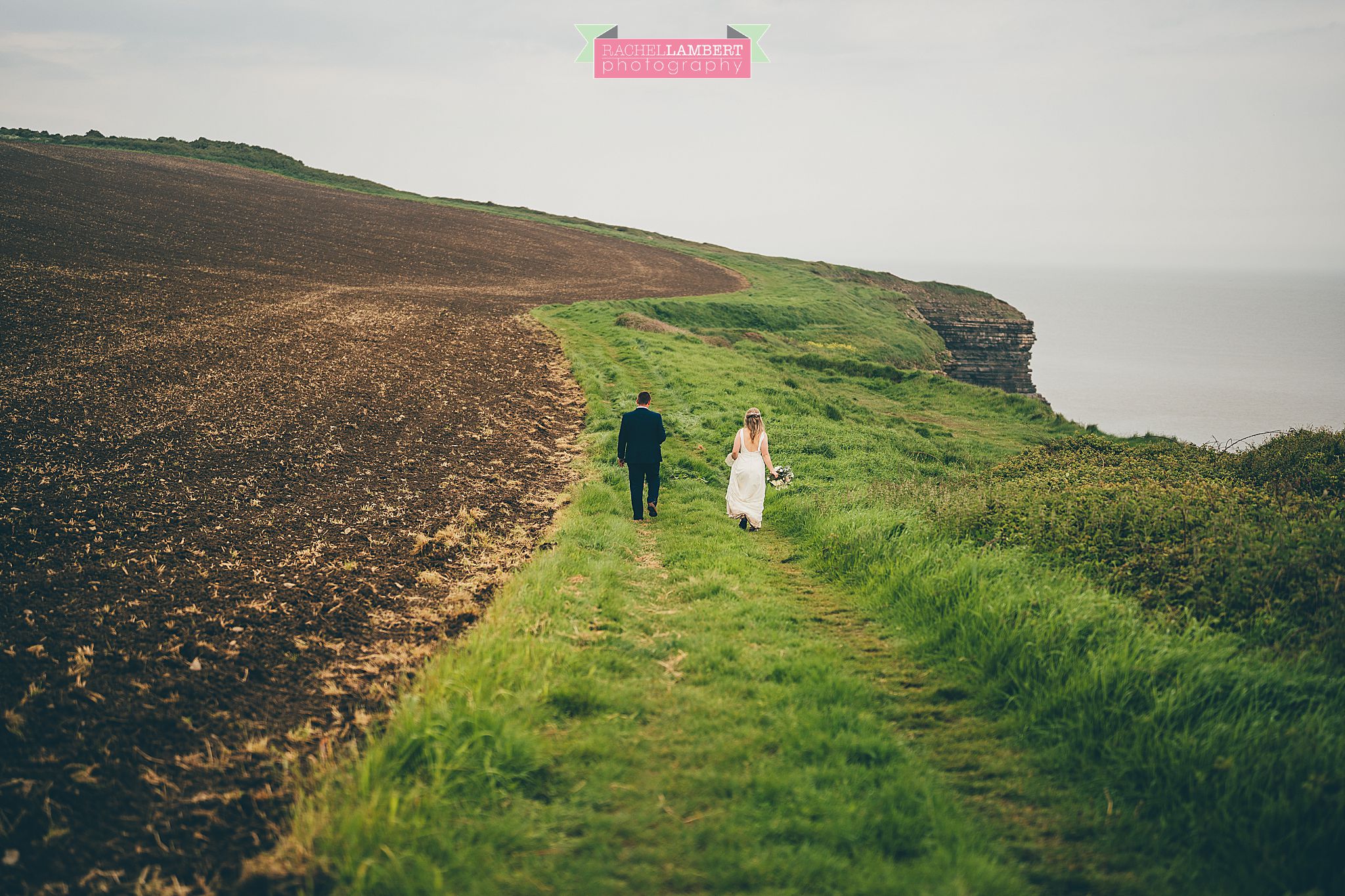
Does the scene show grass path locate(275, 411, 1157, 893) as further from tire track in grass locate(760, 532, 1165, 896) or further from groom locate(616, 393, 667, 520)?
groom locate(616, 393, 667, 520)

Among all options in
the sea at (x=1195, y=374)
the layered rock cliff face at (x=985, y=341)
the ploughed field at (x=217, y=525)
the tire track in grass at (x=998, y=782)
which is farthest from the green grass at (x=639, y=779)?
the layered rock cliff face at (x=985, y=341)

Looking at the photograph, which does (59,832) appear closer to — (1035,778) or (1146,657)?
(1035,778)

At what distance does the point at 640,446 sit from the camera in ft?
40.6

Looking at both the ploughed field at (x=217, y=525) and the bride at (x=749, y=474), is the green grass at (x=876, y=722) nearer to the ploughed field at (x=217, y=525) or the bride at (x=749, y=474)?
the bride at (x=749, y=474)

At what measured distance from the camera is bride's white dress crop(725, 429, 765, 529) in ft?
40.2

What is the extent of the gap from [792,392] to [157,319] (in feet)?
69.0

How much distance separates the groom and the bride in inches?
51.0

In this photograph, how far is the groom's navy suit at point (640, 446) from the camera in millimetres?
12367

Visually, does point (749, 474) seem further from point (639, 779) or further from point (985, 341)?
point (985, 341)

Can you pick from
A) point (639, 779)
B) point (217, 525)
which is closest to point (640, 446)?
point (217, 525)

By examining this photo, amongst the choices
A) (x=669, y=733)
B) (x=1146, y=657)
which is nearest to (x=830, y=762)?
(x=669, y=733)

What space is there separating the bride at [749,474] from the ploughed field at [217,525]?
10.9 feet

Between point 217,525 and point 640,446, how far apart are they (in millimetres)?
6438

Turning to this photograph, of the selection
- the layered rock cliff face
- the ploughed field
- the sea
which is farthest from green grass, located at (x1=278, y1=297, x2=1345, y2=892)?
the layered rock cliff face
